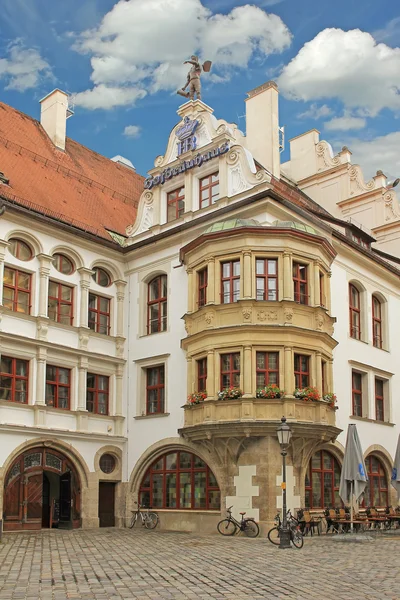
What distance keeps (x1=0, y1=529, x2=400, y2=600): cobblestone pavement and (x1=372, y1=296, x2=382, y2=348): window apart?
11009 mm

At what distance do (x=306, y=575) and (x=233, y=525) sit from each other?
427 inches

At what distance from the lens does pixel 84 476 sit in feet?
90.1

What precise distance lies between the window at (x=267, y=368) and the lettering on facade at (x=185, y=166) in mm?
7906

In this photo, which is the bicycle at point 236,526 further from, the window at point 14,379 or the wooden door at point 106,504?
the window at point 14,379

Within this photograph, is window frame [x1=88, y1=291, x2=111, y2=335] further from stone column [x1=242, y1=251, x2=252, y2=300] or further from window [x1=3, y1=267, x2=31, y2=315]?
stone column [x1=242, y1=251, x2=252, y2=300]

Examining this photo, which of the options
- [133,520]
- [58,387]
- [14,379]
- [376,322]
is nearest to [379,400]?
[376,322]

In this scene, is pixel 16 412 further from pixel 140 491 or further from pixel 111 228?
pixel 111 228

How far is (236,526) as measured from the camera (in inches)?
930

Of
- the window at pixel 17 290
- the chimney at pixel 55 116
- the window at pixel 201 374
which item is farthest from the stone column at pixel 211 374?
the chimney at pixel 55 116

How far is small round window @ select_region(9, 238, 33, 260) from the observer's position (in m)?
26.6

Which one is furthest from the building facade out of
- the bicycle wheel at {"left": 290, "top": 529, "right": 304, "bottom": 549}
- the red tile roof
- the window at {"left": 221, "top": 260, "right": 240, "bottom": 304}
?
the bicycle wheel at {"left": 290, "top": 529, "right": 304, "bottom": 549}

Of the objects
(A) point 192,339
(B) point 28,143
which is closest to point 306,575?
(A) point 192,339

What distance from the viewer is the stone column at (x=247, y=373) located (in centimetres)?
2423

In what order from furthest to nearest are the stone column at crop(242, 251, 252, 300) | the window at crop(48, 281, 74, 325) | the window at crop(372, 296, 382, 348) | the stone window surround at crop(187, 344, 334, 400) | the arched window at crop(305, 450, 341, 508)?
1. the window at crop(372, 296, 382, 348)
2. the window at crop(48, 281, 74, 325)
3. the arched window at crop(305, 450, 341, 508)
4. the stone column at crop(242, 251, 252, 300)
5. the stone window surround at crop(187, 344, 334, 400)
